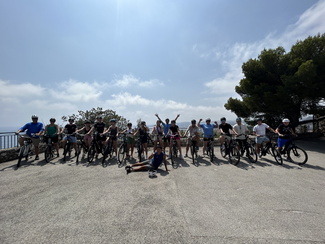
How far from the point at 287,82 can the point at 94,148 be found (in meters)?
13.2

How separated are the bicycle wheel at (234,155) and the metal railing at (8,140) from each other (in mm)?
10660

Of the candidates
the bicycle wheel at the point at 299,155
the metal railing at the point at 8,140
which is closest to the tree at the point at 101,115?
the metal railing at the point at 8,140

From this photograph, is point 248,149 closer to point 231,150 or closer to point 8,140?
point 231,150

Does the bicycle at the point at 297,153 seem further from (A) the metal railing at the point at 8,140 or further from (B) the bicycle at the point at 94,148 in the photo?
(A) the metal railing at the point at 8,140

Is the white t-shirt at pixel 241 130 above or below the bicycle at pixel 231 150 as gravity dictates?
above

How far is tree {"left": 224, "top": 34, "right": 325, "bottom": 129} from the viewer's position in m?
11.5

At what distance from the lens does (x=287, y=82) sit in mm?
11664

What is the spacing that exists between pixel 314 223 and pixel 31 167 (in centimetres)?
878

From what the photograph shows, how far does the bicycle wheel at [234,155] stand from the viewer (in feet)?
22.5

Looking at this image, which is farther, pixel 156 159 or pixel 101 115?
pixel 101 115

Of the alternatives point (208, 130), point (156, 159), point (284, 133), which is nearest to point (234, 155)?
point (208, 130)

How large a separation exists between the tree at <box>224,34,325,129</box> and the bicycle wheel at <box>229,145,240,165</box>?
320 inches

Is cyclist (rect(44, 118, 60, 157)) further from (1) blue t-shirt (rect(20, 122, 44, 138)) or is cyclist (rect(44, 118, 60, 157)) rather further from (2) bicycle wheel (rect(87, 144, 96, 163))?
(2) bicycle wheel (rect(87, 144, 96, 163))

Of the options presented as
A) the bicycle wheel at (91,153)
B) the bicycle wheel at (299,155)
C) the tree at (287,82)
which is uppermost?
the tree at (287,82)
